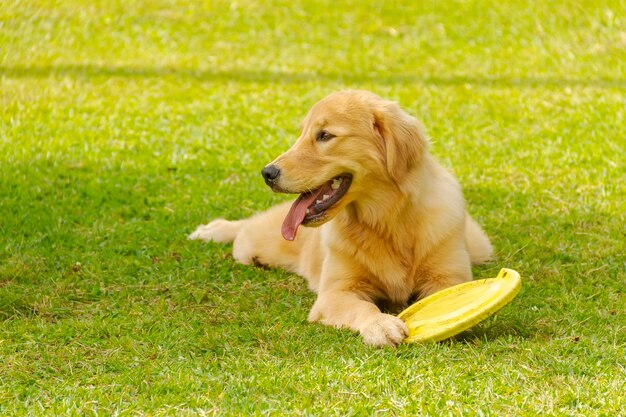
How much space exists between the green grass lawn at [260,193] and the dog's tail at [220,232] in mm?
190

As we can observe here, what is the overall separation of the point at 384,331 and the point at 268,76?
6612 mm

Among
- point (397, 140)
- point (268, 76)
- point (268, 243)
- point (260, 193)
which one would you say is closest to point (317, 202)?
point (397, 140)

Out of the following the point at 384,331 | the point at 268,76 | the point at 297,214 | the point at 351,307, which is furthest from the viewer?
the point at 268,76

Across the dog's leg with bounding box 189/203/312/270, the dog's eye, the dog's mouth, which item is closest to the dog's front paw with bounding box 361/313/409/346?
the dog's mouth

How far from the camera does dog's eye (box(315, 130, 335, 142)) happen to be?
539cm

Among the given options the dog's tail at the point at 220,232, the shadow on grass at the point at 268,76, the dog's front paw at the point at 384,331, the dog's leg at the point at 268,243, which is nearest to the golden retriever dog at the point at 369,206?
the dog's front paw at the point at 384,331

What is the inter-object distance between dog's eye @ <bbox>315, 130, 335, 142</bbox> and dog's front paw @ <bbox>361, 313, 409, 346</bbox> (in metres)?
0.99

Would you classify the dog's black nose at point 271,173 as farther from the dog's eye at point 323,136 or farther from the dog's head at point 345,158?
the dog's eye at point 323,136

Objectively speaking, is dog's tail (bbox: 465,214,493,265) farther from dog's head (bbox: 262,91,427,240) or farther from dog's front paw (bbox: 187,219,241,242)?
dog's front paw (bbox: 187,219,241,242)

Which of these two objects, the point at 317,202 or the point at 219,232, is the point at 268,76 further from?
the point at 317,202

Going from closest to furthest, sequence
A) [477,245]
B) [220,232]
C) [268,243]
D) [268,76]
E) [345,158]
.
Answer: [345,158] < [477,245] < [268,243] < [220,232] < [268,76]

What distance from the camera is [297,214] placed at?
548 centimetres

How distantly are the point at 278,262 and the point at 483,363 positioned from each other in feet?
7.31

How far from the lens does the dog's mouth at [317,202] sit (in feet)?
17.7
